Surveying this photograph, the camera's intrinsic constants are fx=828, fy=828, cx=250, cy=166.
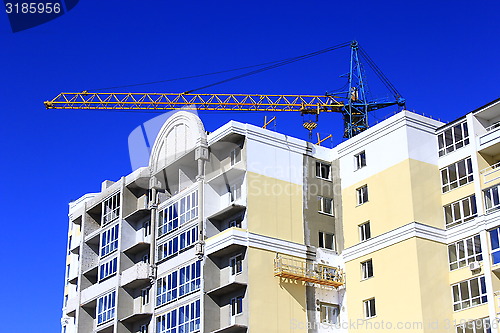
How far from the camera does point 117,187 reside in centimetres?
7275

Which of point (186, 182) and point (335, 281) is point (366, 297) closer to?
point (335, 281)

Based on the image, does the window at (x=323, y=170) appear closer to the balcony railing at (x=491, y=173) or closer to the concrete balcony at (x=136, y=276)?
the balcony railing at (x=491, y=173)

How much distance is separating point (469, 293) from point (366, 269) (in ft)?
26.4

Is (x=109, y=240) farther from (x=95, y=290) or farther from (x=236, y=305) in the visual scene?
(x=236, y=305)

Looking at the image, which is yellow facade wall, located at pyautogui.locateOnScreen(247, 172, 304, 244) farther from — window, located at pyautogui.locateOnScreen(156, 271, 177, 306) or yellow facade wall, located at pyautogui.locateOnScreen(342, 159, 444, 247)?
window, located at pyautogui.locateOnScreen(156, 271, 177, 306)

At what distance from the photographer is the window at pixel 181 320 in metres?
59.3

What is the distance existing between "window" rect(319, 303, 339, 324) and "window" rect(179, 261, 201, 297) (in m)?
9.17

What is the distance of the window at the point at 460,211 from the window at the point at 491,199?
1036mm

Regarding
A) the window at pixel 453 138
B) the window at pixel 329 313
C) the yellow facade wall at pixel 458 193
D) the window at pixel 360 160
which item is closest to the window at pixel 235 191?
the window at pixel 360 160

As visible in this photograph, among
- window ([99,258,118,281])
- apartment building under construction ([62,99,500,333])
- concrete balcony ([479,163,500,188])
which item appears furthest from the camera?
window ([99,258,118,281])

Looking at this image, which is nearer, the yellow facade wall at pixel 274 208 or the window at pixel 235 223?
the yellow facade wall at pixel 274 208

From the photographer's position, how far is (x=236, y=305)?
58.4m

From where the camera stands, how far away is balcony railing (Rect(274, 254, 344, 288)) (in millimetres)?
58875
